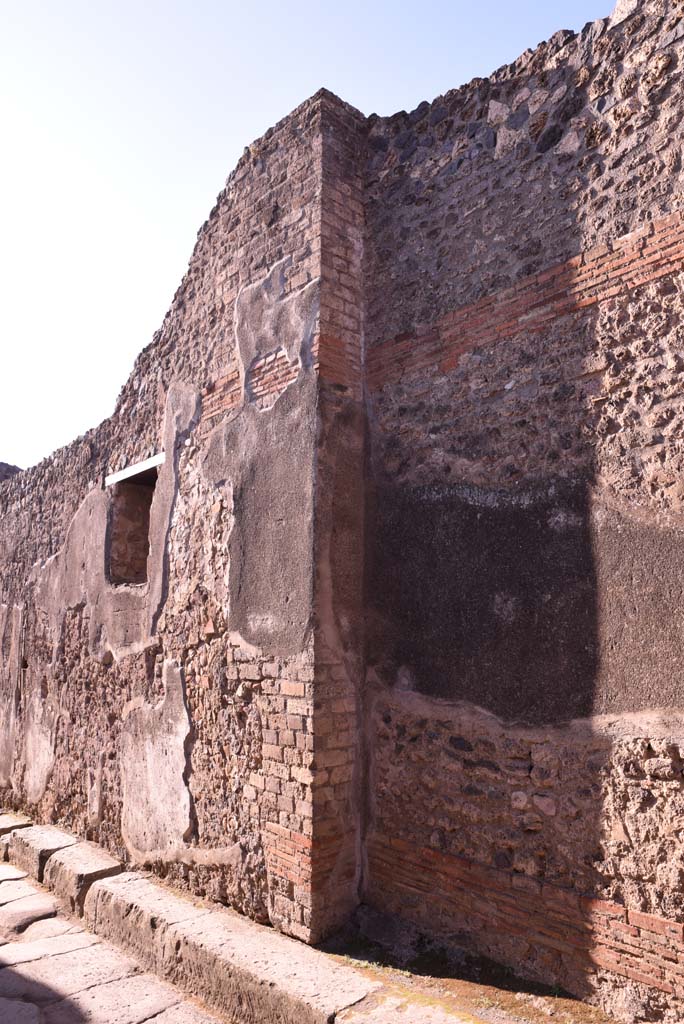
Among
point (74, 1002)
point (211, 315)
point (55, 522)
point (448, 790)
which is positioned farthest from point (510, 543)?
point (55, 522)

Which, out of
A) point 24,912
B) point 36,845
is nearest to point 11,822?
point 36,845

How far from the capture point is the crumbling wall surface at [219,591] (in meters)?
3.32

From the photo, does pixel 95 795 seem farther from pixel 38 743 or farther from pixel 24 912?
pixel 38 743

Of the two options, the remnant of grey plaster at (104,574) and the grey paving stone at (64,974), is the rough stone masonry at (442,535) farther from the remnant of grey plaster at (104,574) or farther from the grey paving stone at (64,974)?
the grey paving stone at (64,974)

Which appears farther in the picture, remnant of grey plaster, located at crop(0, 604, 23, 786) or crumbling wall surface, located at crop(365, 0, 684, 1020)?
remnant of grey plaster, located at crop(0, 604, 23, 786)

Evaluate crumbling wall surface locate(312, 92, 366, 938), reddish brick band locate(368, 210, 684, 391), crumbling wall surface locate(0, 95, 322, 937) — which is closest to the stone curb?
crumbling wall surface locate(0, 95, 322, 937)

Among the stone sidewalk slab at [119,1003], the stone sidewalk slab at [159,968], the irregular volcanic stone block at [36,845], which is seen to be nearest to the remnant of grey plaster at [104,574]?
the irregular volcanic stone block at [36,845]

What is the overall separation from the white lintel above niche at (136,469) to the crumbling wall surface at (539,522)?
1.54 meters

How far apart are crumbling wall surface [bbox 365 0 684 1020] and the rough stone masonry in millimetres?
11

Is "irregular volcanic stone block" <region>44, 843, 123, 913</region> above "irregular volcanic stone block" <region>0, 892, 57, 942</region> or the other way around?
above

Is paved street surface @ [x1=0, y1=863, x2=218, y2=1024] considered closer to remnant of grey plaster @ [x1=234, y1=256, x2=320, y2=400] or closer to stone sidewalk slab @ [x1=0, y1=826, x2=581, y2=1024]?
stone sidewalk slab @ [x1=0, y1=826, x2=581, y2=1024]

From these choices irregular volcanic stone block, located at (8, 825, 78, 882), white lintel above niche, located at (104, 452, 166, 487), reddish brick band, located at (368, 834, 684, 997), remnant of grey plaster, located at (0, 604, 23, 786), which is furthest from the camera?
remnant of grey plaster, located at (0, 604, 23, 786)

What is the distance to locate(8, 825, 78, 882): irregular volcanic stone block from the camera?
4594 millimetres

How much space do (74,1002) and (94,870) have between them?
→ 109cm
